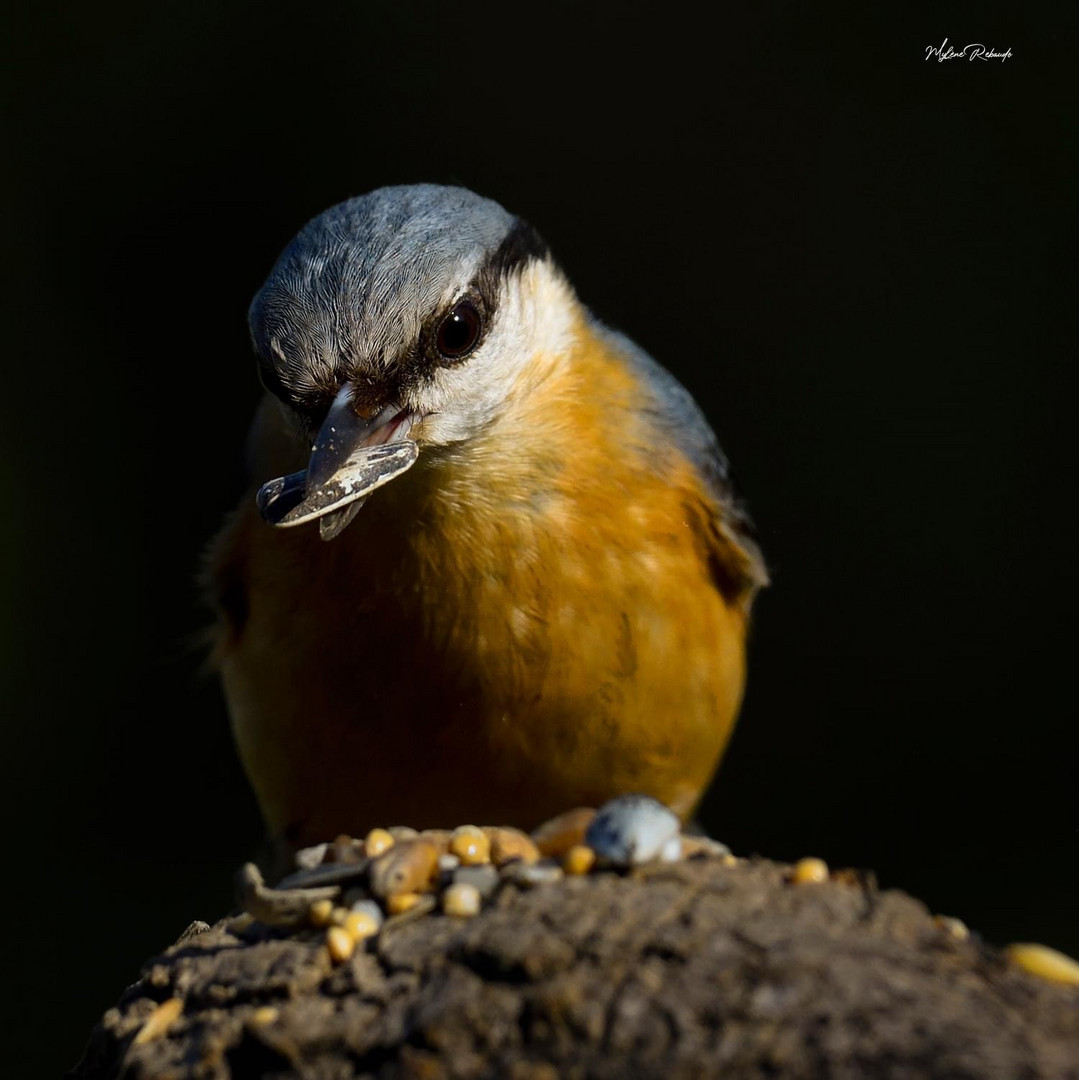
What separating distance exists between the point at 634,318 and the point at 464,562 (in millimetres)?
2339

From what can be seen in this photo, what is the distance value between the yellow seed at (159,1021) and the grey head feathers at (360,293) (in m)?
1.14

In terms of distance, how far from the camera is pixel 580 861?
71.7 inches

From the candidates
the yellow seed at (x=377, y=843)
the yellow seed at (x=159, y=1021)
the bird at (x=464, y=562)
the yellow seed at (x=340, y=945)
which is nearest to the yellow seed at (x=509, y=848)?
the yellow seed at (x=377, y=843)

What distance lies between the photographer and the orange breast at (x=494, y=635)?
300 centimetres

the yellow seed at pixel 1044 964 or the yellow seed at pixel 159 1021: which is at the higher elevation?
the yellow seed at pixel 1044 964

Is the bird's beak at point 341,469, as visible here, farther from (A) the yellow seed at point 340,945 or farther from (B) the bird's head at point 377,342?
(A) the yellow seed at point 340,945

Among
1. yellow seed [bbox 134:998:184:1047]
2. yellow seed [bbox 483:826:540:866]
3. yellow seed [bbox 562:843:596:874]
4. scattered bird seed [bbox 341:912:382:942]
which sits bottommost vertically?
yellow seed [bbox 134:998:184:1047]

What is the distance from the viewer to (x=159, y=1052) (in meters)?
1.75

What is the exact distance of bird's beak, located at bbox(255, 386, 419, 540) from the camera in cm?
251

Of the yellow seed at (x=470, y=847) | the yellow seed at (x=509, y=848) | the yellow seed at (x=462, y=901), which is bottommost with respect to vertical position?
the yellow seed at (x=509, y=848)

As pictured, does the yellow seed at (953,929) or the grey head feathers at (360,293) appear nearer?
the yellow seed at (953,929)

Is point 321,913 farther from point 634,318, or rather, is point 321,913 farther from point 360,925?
point 634,318

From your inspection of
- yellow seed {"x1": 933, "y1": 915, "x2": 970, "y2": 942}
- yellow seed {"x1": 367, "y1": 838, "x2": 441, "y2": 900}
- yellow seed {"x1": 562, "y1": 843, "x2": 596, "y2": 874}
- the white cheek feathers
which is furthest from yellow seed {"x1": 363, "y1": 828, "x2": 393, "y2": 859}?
the white cheek feathers

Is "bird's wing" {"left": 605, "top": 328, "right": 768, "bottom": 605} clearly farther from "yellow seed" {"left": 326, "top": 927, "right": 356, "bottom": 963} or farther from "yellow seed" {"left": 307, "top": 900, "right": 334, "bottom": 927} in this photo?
"yellow seed" {"left": 326, "top": 927, "right": 356, "bottom": 963}
